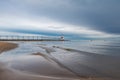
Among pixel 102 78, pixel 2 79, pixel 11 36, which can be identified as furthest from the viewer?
pixel 11 36

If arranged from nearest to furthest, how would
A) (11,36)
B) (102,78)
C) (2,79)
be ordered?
(2,79)
(102,78)
(11,36)

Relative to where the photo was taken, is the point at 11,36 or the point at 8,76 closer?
the point at 8,76

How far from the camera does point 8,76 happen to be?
9.17 metres

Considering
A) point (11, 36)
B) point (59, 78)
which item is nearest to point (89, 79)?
point (59, 78)

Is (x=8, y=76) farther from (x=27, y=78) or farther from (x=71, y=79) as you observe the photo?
(x=71, y=79)

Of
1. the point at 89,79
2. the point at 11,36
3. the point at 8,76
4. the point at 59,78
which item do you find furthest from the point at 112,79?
the point at 11,36

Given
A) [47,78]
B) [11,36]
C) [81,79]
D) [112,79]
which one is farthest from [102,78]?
[11,36]

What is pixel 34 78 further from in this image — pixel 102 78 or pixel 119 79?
pixel 119 79

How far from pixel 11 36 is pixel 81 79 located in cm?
12603

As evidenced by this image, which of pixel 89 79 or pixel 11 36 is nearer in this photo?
pixel 89 79

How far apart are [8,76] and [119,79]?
6.24 m

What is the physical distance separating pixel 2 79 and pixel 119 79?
6.36 metres

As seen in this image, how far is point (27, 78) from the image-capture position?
28.7ft

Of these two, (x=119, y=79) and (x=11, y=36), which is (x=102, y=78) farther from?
(x=11, y=36)
